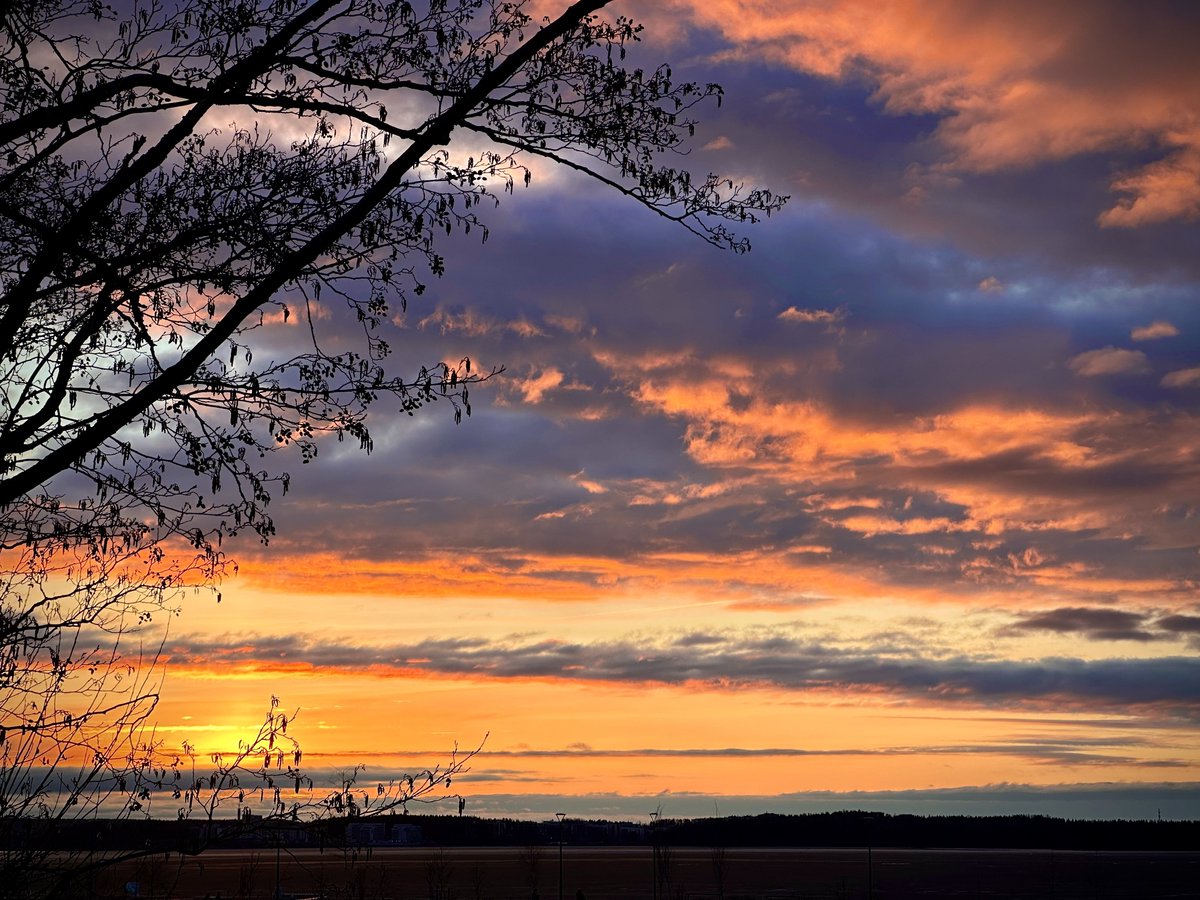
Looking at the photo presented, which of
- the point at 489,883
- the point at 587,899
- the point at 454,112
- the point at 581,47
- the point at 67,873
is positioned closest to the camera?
the point at 67,873

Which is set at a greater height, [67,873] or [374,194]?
[374,194]

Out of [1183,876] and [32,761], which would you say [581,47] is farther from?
[1183,876]

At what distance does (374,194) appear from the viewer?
8.36m

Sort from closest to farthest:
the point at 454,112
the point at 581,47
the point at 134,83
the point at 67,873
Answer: the point at 67,873
the point at 454,112
the point at 134,83
the point at 581,47

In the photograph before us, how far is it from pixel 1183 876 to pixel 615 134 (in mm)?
163041

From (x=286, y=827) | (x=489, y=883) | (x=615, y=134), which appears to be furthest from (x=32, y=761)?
(x=489, y=883)

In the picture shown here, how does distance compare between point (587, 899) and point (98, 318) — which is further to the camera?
point (587, 899)

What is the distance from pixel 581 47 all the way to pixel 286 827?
640 centimetres

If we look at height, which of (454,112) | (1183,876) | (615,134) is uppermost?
(615,134)

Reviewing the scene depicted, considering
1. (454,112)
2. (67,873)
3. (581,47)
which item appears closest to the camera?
(67,873)

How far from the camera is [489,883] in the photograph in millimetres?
140000

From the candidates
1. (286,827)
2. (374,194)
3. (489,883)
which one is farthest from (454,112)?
(489,883)

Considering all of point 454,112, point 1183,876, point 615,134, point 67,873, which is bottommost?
point 1183,876

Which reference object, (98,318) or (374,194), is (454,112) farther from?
(98,318)
